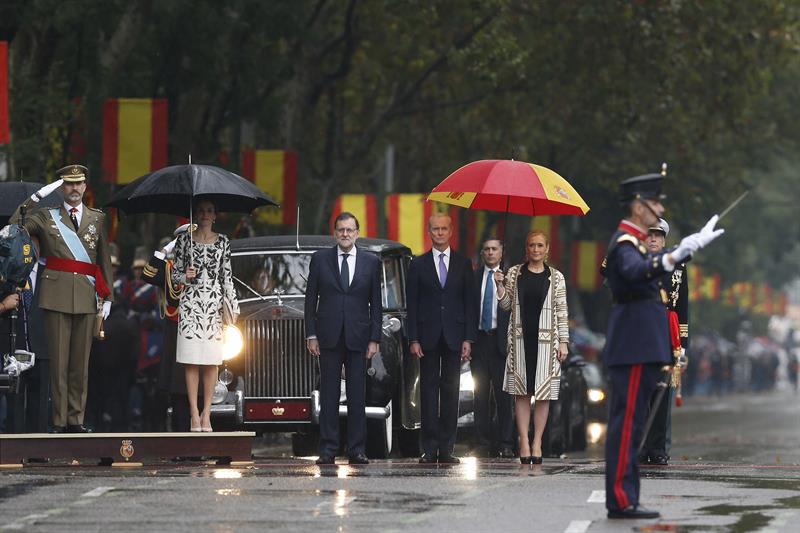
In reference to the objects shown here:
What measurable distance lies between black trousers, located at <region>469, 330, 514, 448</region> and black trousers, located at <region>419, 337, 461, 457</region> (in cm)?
147

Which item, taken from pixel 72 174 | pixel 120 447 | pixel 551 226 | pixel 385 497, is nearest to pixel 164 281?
pixel 72 174

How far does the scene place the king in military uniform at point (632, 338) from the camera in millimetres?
12297

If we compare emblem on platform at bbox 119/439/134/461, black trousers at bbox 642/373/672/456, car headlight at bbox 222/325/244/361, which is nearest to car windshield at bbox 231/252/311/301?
car headlight at bbox 222/325/244/361

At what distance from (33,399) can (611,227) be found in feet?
129

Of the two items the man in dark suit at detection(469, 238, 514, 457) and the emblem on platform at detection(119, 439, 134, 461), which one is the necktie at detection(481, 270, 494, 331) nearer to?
the man in dark suit at detection(469, 238, 514, 457)

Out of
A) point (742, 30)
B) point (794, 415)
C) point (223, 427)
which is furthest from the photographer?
point (794, 415)

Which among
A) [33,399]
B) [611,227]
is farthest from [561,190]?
[611,227]

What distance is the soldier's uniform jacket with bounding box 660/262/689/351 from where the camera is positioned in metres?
17.0

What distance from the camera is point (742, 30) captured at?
35.1 metres

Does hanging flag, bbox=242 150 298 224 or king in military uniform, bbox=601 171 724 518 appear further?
hanging flag, bbox=242 150 298 224

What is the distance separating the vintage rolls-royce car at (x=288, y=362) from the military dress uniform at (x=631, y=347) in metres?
6.26

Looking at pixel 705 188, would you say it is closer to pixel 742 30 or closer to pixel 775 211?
pixel 742 30

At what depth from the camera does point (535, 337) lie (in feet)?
57.1

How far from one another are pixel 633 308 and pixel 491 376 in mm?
6637
